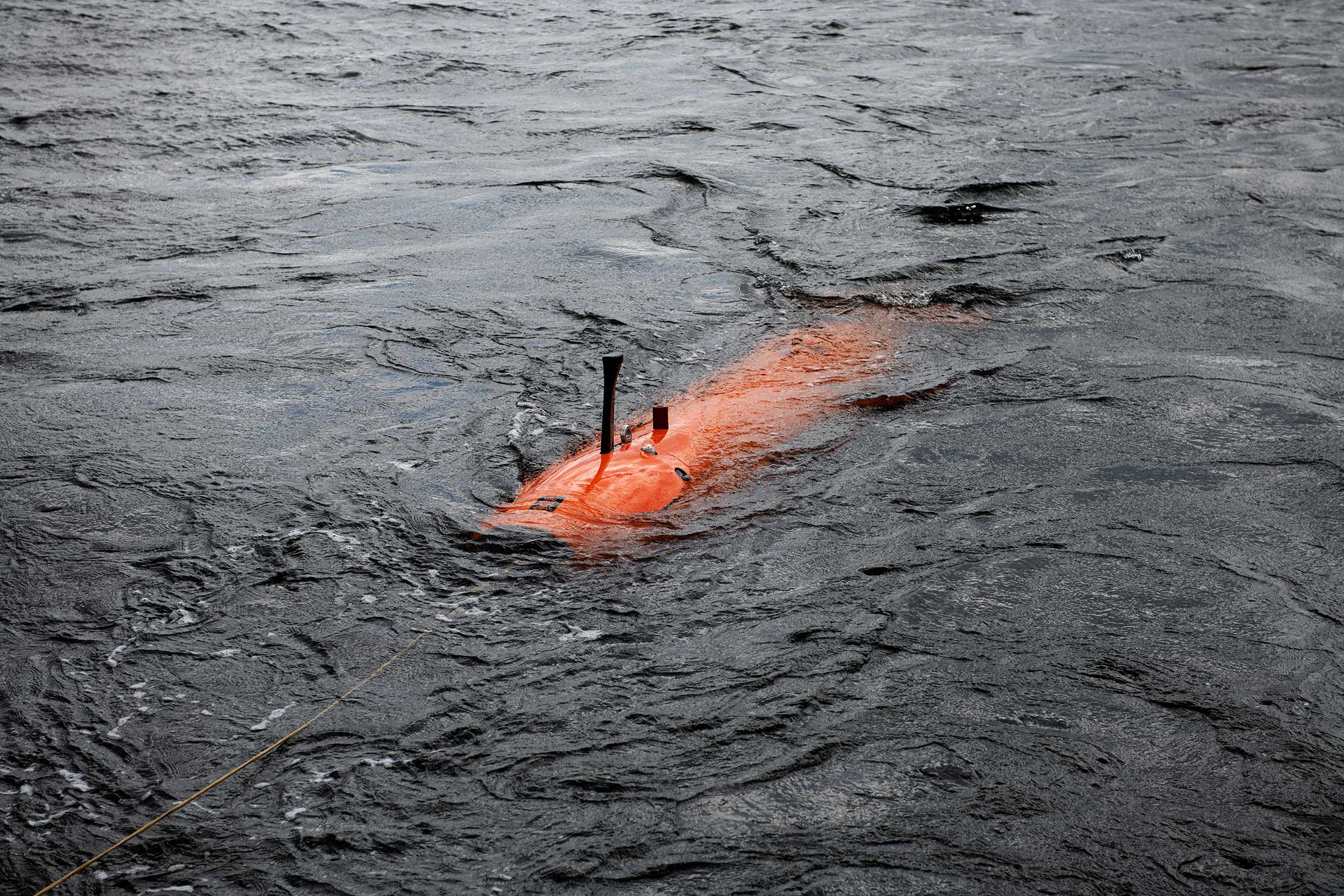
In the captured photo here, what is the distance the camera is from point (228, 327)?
732cm

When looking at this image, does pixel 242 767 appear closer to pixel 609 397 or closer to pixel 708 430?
pixel 609 397

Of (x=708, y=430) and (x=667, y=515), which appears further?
(x=708, y=430)

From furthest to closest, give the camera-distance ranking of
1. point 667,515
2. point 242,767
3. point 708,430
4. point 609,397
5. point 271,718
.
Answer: point 708,430 → point 667,515 → point 609,397 → point 271,718 → point 242,767

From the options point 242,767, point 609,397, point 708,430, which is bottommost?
point 242,767

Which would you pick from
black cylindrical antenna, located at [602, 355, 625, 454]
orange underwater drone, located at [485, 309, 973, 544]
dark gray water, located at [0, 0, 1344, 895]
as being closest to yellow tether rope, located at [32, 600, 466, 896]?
dark gray water, located at [0, 0, 1344, 895]

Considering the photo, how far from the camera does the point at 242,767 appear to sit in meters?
3.96

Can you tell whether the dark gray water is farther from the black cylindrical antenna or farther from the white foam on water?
the black cylindrical antenna

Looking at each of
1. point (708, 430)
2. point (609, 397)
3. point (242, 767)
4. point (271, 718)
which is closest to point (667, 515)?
point (609, 397)

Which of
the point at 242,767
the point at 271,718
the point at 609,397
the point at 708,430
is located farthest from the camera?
the point at 708,430

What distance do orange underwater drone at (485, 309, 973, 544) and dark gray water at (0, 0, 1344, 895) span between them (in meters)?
0.14

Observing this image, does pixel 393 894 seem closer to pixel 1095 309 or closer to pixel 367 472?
pixel 367 472

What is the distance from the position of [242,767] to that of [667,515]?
2040 mm

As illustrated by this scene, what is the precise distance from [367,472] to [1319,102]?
11342 mm

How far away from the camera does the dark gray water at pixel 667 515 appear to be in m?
3.76
